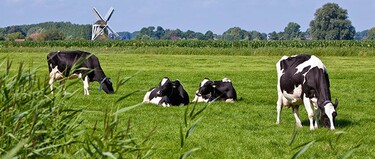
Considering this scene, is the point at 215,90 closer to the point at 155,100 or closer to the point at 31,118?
the point at 155,100

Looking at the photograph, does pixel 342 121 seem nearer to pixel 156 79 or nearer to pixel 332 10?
pixel 156 79

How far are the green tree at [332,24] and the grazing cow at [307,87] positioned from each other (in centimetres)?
14325

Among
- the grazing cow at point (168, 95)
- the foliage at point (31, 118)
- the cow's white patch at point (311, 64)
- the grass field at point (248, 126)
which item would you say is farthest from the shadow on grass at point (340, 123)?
the foliage at point (31, 118)

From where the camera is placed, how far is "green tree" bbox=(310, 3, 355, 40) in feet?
507

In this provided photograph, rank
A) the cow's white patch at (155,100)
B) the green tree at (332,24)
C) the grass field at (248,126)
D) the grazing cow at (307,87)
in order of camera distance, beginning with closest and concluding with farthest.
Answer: the grass field at (248,126) → the grazing cow at (307,87) → the cow's white patch at (155,100) → the green tree at (332,24)

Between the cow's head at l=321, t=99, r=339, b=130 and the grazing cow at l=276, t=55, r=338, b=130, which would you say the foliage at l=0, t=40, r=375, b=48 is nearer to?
the grazing cow at l=276, t=55, r=338, b=130

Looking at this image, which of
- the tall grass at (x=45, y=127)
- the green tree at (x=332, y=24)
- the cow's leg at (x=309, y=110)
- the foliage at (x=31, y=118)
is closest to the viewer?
the tall grass at (x=45, y=127)

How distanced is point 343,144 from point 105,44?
68.9m

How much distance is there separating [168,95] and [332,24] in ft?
470

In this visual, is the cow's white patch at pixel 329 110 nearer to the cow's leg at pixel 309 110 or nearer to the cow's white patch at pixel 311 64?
the cow's leg at pixel 309 110

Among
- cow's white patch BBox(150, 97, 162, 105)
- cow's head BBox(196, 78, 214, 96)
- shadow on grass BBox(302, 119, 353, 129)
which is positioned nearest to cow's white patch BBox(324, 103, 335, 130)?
shadow on grass BBox(302, 119, 353, 129)

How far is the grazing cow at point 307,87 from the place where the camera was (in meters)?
12.8

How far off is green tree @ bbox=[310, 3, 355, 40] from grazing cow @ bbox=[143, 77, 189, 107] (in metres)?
140

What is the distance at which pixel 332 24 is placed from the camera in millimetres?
155875
